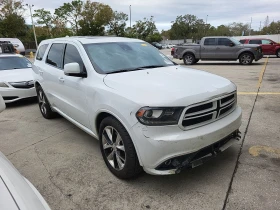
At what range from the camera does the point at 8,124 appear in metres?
5.65

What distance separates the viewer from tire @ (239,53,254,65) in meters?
15.0

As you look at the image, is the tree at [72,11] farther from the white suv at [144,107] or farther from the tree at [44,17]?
the white suv at [144,107]

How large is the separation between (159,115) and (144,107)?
17cm

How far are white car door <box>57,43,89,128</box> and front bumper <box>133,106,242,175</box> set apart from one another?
1.27m

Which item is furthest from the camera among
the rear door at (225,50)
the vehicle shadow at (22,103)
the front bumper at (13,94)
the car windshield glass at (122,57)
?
the rear door at (225,50)

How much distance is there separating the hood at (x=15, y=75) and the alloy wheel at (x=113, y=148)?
16.4 feet

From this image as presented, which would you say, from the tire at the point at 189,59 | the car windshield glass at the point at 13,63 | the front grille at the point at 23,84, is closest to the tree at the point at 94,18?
the tire at the point at 189,59

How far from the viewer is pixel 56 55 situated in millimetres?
4871

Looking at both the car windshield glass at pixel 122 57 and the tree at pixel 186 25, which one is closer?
the car windshield glass at pixel 122 57

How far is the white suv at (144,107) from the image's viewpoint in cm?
261

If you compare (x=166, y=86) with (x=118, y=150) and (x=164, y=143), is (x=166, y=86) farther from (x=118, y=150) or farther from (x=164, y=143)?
(x=118, y=150)

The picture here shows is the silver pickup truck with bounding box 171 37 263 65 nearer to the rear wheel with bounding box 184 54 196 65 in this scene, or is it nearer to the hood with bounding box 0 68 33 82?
the rear wheel with bounding box 184 54 196 65

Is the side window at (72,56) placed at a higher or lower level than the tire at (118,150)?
higher

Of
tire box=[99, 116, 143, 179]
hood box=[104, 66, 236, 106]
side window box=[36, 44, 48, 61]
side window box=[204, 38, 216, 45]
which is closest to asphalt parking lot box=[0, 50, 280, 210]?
tire box=[99, 116, 143, 179]
